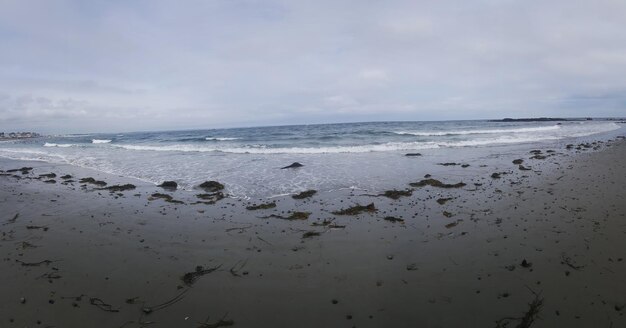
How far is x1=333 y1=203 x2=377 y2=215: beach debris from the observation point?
8.23 metres

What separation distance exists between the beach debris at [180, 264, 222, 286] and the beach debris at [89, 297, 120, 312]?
0.92m

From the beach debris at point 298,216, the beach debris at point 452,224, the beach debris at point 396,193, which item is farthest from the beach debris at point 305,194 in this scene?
the beach debris at point 452,224

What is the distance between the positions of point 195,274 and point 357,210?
438cm

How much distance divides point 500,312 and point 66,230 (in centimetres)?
821

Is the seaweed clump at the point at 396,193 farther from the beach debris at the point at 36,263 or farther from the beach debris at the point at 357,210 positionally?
the beach debris at the point at 36,263

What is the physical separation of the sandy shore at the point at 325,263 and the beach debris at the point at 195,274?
4 centimetres

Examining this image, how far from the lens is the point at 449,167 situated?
50.2 ft

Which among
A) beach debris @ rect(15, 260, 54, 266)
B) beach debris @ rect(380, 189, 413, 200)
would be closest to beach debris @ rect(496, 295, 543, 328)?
beach debris @ rect(380, 189, 413, 200)

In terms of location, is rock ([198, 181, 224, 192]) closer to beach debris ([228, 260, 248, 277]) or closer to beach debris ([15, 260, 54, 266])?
beach debris ([15, 260, 54, 266])

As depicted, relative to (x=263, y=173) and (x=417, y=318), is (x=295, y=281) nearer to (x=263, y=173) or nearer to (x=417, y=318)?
(x=417, y=318)

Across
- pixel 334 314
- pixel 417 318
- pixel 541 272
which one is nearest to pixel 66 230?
pixel 334 314

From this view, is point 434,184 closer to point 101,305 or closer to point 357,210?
point 357,210

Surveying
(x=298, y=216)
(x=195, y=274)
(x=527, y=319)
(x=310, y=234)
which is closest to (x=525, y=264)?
(x=527, y=319)

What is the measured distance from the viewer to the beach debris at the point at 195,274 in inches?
192
